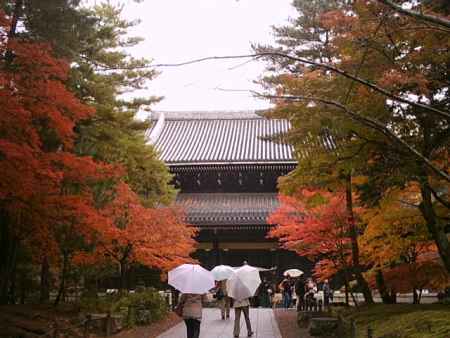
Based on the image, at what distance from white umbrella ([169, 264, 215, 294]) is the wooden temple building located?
15.6 metres

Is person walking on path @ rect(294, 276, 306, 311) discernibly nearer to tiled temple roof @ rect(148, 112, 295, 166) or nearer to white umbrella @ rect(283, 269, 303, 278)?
white umbrella @ rect(283, 269, 303, 278)

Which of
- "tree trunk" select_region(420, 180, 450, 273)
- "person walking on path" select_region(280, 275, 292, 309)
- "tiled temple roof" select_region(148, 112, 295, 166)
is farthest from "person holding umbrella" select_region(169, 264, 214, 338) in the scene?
"tiled temple roof" select_region(148, 112, 295, 166)

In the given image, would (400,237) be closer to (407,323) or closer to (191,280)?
(407,323)

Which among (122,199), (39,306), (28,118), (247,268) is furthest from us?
(122,199)

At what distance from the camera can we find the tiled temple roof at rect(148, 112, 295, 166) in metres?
29.7

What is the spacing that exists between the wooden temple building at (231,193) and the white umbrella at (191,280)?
15.6 metres

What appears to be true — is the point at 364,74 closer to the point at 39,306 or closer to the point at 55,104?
the point at 55,104

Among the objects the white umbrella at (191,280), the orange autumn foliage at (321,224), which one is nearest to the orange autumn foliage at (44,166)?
the white umbrella at (191,280)

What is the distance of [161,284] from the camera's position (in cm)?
2759

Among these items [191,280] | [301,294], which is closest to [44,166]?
[191,280]

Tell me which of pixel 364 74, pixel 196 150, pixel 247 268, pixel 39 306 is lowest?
pixel 39 306

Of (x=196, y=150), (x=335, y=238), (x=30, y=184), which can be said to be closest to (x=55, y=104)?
(x=30, y=184)

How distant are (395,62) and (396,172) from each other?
2068 millimetres

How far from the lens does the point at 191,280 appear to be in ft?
31.4
